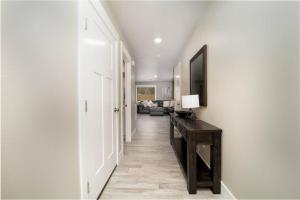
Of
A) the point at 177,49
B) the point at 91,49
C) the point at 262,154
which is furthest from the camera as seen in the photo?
the point at 177,49

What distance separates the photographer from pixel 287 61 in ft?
2.67

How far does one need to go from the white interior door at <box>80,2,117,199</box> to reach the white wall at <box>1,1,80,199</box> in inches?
5.5

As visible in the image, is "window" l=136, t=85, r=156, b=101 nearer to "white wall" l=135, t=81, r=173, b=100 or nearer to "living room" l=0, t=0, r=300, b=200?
"white wall" l=135, t=81, r=173, b=100

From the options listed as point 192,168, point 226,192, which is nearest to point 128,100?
point 192,168

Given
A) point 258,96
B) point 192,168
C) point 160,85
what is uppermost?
point 160,85

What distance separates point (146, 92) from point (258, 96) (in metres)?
10.1

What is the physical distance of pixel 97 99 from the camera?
1.48m

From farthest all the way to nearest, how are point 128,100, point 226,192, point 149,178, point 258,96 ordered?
1. point 128,100
2. point 149,178
3. point 226,192
4. point 258,96

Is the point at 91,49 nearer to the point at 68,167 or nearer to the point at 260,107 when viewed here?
the point at 68,167

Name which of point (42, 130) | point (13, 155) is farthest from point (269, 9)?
point (13, 155)

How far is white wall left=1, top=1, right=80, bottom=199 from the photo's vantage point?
1.05m

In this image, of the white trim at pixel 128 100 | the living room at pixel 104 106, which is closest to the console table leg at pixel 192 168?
the living room at pixel 104 106

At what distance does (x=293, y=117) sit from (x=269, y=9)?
0.72 meters

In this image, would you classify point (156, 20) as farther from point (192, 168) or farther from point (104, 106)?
point (192, 168)
